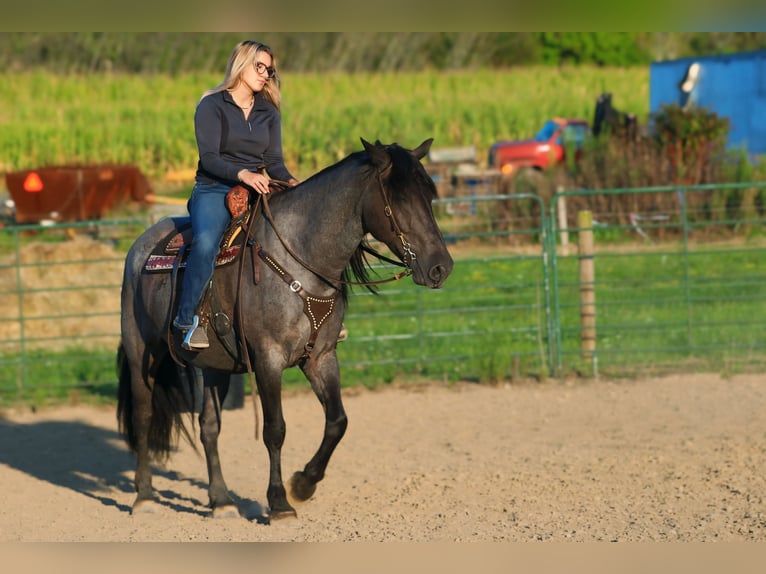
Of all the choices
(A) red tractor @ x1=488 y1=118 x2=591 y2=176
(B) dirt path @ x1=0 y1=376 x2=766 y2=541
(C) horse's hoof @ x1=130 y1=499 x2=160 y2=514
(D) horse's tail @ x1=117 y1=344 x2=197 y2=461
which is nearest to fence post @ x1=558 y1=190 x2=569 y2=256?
(B) dirt path @ x1=0 y1=376 x2=766 y2=541

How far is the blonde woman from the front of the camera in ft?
19.8

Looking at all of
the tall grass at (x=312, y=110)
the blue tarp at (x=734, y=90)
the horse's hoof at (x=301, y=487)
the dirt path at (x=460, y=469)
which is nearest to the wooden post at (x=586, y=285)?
the dirt path at (x=460, y=469)

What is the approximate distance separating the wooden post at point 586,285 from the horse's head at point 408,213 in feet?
18.6

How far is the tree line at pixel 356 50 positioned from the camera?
40312 millimetres

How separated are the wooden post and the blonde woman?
216 inches

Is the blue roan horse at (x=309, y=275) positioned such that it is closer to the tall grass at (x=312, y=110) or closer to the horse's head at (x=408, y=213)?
the horse's head at (x=408, y=213)

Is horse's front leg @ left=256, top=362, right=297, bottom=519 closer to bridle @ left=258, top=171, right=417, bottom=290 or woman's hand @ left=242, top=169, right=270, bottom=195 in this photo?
bridle @ left=258, top=171, right=417, bottom=290

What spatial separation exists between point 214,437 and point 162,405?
→ 44 centimetres

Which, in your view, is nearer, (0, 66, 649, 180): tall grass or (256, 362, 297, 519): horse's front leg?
(256, 362, 297, 519): horse's front leg

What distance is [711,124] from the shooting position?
69.5 ft

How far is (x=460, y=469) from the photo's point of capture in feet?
25.3

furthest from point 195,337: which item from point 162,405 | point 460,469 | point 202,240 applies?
point 460,469

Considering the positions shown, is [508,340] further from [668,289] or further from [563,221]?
[563,221]
